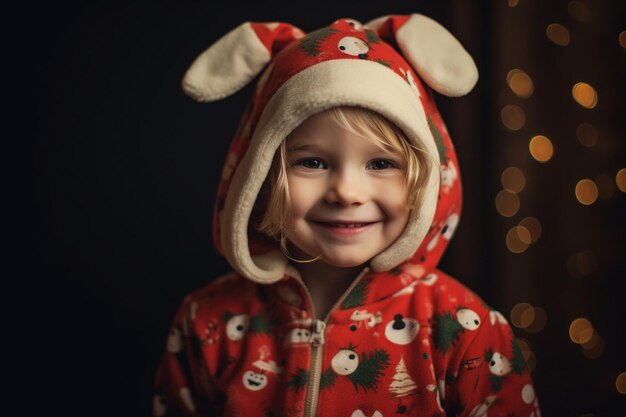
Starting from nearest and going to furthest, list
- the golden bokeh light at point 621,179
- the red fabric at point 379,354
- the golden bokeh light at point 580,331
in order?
the red fabric at point 379,354 → the golden bokeh light at point 621,179 → the golden bokeh light at point 580,331

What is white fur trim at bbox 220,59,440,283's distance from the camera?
2.61ft

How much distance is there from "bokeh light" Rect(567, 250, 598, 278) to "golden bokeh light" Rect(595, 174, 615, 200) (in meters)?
0.14

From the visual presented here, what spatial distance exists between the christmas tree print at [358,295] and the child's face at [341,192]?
70 mm

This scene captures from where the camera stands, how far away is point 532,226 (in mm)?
1432

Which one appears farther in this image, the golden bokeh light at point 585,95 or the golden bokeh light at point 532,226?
the golden bokeh light at point 532,226

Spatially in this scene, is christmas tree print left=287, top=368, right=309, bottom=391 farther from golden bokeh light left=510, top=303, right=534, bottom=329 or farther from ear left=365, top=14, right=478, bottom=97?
golden bokeh light left=510, top=303, right=534, bottom=329

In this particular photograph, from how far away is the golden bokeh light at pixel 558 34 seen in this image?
1.33 m

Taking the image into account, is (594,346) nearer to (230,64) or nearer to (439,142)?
(439,142)

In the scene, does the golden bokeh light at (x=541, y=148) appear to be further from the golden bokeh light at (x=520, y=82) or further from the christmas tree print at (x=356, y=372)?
the christmas tree print at (x=356, y=372)

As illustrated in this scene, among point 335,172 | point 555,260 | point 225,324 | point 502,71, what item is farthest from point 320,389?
point 502,71

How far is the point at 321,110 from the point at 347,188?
113mm

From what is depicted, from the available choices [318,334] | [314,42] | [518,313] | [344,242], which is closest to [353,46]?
[314,42]

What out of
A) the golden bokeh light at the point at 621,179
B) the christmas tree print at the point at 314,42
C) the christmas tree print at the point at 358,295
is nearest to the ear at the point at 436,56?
the christmas tree print at the point at 314,42

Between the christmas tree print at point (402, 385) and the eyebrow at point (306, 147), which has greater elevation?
the eyebrow at point (306, 147)
